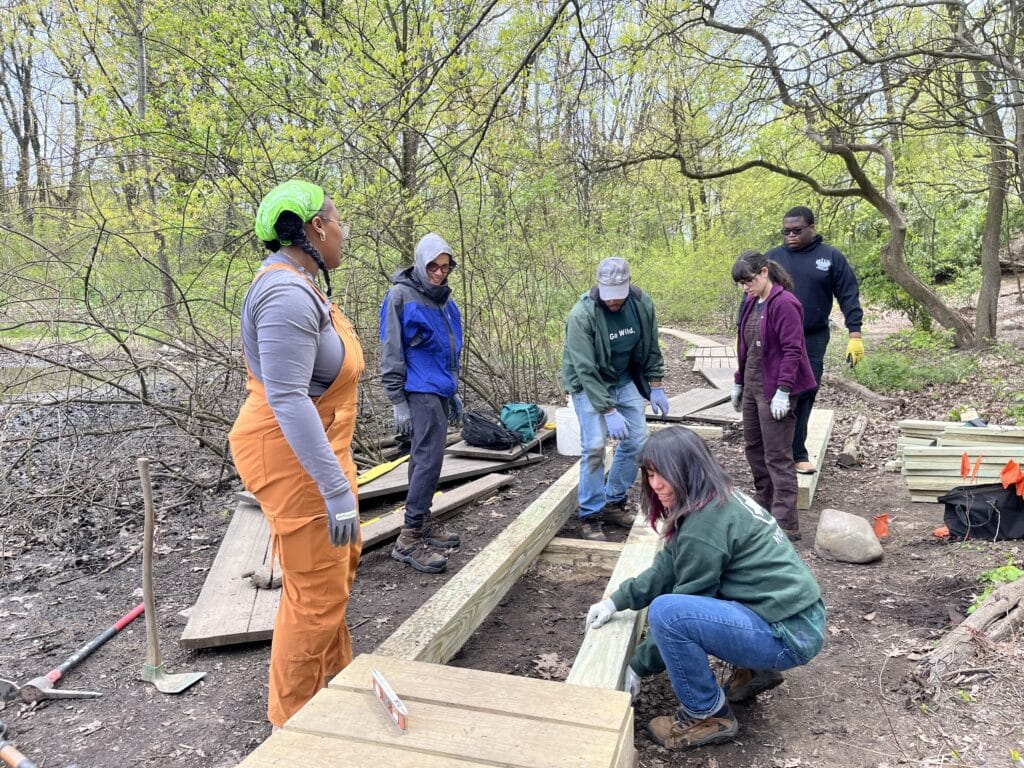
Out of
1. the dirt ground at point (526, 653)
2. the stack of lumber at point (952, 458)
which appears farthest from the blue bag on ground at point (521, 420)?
the stack of lumber at point (952, 458)

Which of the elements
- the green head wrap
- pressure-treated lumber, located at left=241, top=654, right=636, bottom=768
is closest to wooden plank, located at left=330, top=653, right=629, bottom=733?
pressure-treated lumber, located at left=241, top=654, right=636, bottom=768

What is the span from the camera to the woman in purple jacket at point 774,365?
406 cm

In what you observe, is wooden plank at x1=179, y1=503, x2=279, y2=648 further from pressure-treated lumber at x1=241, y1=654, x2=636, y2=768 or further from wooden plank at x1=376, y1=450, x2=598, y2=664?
pressure-treated lumber at x1=241, y1=654, x2=636, y2=768

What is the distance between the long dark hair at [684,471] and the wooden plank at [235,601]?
2.09 metres

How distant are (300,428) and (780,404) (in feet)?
9.98

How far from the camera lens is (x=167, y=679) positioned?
304 cm

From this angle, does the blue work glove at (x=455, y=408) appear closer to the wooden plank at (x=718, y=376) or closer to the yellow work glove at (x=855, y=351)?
the yellow work glove at (x=855, y=351)

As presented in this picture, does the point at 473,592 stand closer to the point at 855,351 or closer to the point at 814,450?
the point at 814,450

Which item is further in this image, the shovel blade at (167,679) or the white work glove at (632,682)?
the shovel blade at (167,679)

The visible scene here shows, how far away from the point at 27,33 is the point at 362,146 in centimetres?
603

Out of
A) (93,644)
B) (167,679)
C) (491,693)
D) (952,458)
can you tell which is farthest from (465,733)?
(952,458)

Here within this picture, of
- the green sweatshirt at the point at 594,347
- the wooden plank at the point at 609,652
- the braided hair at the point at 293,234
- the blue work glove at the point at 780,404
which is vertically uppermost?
the braided hair at the point at 293,234

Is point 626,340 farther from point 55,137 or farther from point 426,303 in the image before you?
point 55,137

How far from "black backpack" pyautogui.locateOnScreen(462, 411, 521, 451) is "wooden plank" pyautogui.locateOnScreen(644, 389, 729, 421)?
68.8 inches
